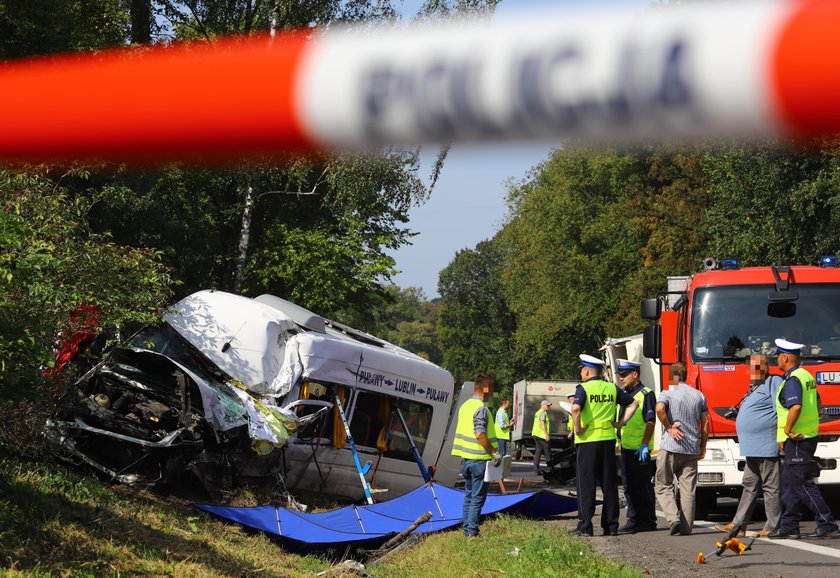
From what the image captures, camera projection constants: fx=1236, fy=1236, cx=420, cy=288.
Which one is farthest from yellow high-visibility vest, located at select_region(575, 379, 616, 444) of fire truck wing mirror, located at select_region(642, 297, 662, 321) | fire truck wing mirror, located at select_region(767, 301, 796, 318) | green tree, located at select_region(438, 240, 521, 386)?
green tree, located at select_region(438, 240, 521, 386)

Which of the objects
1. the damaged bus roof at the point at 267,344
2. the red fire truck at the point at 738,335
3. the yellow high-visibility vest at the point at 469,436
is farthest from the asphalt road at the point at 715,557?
the damaged bus roof at the point at 267,344

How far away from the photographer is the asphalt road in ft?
30.7

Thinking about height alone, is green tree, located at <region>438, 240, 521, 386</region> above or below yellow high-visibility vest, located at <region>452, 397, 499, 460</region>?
above

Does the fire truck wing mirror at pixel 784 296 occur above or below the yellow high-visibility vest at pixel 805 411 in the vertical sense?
above

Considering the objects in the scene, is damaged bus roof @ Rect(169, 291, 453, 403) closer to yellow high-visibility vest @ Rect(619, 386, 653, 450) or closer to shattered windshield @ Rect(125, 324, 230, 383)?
shattered windshield @ Rect(125, 324, 230, 383)

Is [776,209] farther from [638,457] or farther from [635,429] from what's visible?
[638,457]

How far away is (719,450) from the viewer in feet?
46.1

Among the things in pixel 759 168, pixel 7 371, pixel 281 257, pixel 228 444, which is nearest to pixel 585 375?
pixel 228 444

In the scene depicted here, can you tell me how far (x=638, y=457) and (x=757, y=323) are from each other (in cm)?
248

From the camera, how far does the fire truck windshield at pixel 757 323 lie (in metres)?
14.2

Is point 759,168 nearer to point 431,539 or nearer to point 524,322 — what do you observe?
point 431,539

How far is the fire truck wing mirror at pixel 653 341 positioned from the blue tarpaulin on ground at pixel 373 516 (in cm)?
199

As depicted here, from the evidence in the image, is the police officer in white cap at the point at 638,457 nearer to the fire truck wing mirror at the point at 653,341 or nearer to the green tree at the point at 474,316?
the fire truck wing mirror at the point at 653,341

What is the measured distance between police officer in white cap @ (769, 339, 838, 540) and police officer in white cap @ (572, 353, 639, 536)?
175 centimetres
